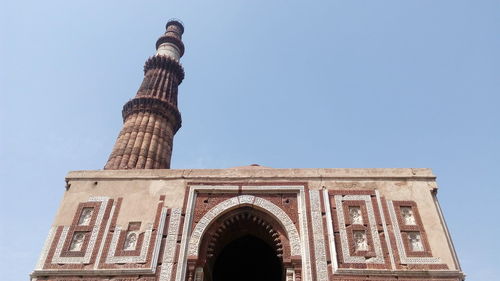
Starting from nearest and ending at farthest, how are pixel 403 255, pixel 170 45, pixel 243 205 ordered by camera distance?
pixel 403 255 < pixel 243 205 < pixel 170 45

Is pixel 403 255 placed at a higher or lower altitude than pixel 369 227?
lower

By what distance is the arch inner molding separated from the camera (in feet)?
25.6

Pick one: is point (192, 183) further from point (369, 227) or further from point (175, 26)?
point (175, 26)

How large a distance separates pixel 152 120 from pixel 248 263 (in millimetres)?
8865

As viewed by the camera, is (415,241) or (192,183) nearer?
(415,241)

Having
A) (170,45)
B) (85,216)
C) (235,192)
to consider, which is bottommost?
(85,216)

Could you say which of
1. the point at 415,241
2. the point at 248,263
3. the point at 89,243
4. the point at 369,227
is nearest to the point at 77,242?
the point at 89,243

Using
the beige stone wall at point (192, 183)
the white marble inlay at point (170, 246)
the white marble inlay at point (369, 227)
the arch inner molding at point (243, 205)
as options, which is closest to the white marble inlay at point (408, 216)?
the beige stone wall at point (192, 183)

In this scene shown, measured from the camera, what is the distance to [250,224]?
860 cm

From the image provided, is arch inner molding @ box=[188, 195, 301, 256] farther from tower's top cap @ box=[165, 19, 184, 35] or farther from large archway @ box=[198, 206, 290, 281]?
tower's top cap @ box=[165, 19, 184, 35]

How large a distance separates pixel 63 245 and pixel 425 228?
675cm

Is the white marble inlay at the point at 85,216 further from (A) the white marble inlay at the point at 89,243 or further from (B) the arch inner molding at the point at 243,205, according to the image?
(B) the arch inner molding at the point at 243,205

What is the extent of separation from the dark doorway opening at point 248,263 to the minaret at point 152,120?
274 inches

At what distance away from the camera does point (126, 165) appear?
15.8 meters
